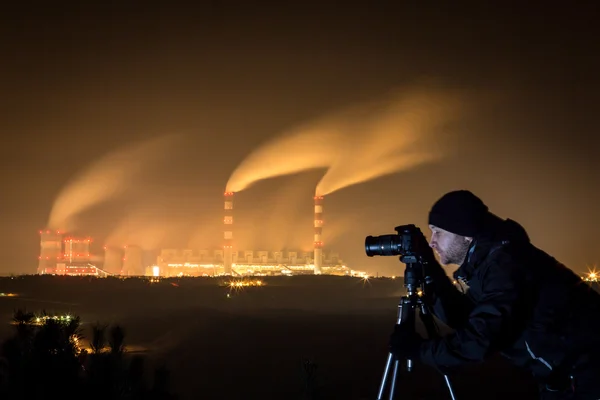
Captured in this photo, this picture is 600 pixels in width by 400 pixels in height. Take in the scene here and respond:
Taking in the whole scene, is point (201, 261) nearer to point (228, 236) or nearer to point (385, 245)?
point (228, 236)

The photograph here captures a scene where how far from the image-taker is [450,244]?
3531 mm

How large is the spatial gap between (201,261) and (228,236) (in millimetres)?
6253

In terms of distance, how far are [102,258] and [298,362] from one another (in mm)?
105964

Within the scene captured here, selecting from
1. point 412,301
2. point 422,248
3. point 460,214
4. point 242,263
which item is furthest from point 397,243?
point 242,263

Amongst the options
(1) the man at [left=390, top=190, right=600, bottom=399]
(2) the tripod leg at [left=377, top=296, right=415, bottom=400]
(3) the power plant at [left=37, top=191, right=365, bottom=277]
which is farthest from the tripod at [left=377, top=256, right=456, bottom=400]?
(3) the power plant at [left=37, top=191, right=365, bottom=277]

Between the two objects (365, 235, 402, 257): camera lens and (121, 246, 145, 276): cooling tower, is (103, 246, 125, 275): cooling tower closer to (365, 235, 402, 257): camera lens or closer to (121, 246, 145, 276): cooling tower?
(121, 246, 145, 276): cooling tower

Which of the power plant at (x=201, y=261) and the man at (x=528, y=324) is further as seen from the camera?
the power plant at (x=201, y=261)

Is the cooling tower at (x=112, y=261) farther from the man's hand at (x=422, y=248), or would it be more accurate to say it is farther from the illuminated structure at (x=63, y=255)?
the man's hand at (x=422, y=248)

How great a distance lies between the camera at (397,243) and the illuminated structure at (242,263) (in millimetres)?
103631

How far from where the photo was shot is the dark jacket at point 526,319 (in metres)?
3.05

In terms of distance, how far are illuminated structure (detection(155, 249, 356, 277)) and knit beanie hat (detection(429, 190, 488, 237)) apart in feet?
342

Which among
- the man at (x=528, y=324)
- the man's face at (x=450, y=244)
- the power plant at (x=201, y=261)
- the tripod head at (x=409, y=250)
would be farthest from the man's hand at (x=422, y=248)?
the power plant at (x=201, y=261)

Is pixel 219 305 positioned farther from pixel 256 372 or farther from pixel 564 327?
pixel 564 327

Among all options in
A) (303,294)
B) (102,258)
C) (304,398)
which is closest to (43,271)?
Answer: (102,258)
